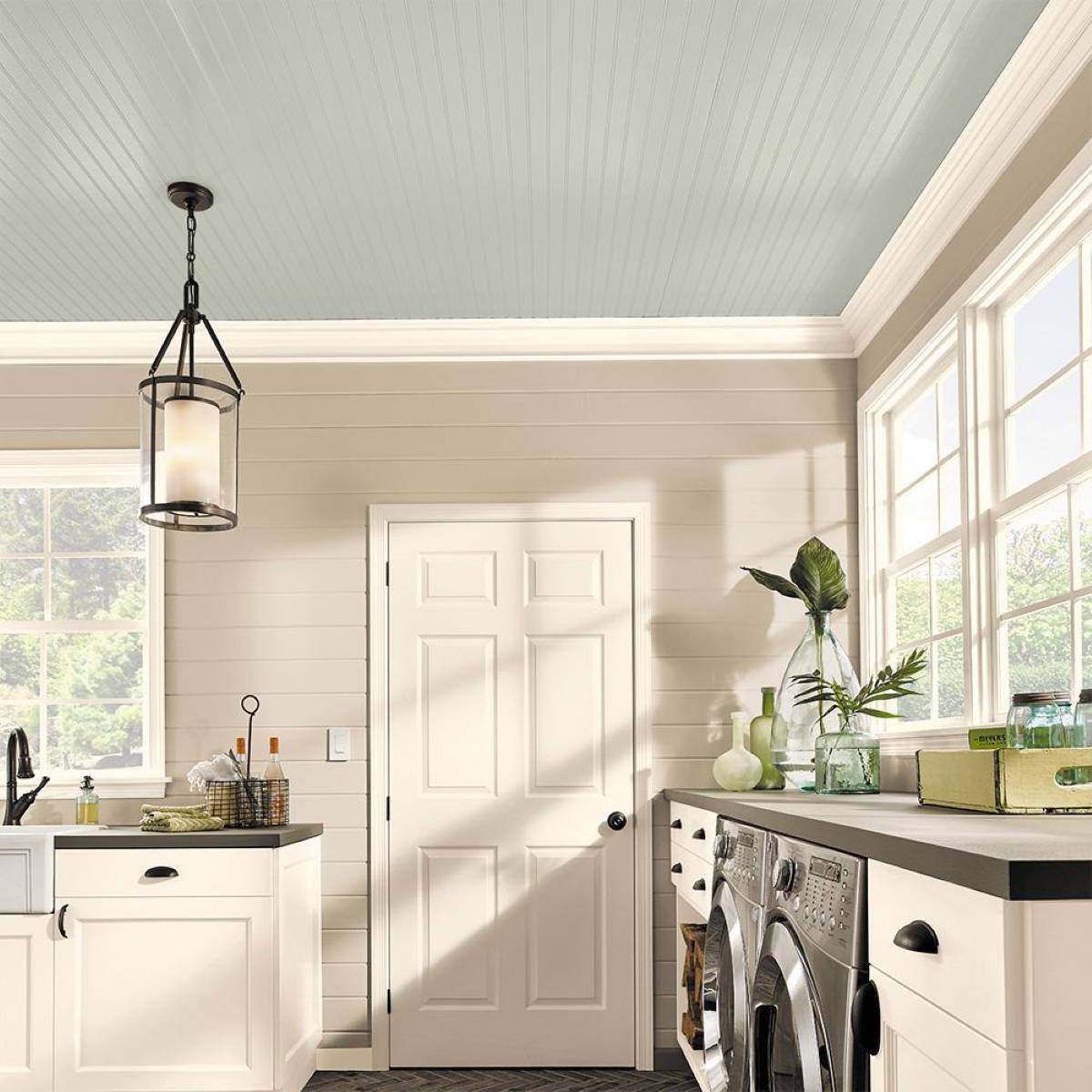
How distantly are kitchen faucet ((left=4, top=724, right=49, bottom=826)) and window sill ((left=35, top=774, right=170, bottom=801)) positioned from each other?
12 cm

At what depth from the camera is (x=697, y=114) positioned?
2.87 metres

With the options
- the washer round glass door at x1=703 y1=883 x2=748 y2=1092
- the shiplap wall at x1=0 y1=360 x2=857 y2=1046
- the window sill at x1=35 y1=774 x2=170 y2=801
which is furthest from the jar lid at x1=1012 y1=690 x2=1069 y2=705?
the window sill at x1=35 y1=774 x2=170 y2=801

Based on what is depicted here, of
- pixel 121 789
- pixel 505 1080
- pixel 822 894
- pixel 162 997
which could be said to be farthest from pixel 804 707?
pixel 121 789

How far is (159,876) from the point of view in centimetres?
363

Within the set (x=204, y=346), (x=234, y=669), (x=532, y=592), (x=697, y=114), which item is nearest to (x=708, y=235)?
(x=697, y=114)

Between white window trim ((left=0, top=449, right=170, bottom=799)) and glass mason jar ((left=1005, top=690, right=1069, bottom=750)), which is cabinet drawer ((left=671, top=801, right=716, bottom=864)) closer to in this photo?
glass mason jar ((left=1005, top=690, right=1069, bottom=750))

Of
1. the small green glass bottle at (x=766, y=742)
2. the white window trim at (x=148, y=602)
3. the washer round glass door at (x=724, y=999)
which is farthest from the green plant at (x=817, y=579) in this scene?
the white window trim at (x=148, y=602)

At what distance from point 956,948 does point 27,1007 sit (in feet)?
10.1

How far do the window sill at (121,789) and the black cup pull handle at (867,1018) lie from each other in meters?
3.12

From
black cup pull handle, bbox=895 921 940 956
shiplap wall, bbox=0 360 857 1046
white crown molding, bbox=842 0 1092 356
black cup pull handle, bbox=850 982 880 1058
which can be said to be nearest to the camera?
black cup pull handle, bbox=895 921 940 956

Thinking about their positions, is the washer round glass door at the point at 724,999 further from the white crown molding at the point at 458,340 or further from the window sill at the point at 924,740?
the white crown molding at the point at 458,340

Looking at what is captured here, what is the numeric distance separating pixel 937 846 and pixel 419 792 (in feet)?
10.1

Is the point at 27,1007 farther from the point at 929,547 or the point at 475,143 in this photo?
the point at 929,547

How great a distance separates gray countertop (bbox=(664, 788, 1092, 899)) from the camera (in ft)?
4.10
